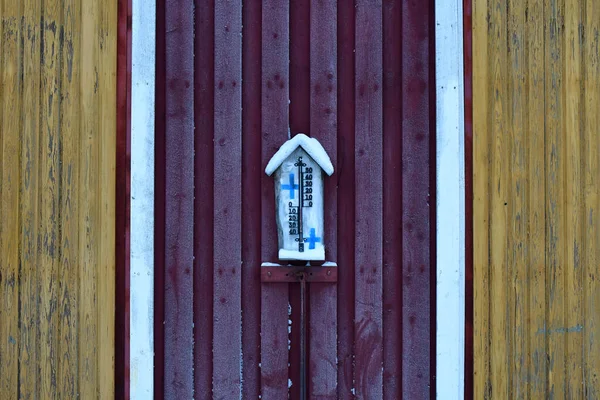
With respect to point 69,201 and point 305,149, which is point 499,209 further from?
point 69,201

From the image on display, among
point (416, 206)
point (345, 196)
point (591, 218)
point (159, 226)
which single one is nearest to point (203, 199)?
point (159, 226)

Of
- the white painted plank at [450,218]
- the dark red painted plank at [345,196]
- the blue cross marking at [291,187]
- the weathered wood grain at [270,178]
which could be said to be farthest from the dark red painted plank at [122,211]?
the white painted plank at [450,218]

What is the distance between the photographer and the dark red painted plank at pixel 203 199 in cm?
283

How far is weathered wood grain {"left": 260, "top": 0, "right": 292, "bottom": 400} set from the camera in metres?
2.82

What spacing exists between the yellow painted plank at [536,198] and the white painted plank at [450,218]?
1.07ft

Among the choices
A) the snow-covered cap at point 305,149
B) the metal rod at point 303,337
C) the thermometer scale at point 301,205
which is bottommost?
the metal rod at point 303,337

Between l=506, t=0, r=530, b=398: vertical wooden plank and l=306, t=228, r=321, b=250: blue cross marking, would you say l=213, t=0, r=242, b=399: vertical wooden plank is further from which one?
Result: l=506, t=0, r=530, b=398: vertical wooden plank

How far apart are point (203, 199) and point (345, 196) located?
657 mm

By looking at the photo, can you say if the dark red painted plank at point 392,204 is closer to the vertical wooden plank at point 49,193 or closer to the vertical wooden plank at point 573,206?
the vertical wooden plank at point 573,206

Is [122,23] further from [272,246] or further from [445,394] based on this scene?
[445,394]

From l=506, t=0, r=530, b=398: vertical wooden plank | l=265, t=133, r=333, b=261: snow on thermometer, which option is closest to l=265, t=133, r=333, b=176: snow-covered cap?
l=265, t=133, r=333, b=261: snow on thermometer

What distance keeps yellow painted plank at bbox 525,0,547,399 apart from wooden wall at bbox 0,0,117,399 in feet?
6.34

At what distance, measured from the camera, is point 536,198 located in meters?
2.85

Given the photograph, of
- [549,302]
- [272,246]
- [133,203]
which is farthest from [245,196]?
[549,302]
